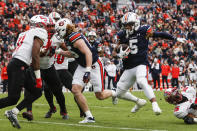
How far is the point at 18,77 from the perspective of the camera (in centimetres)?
602

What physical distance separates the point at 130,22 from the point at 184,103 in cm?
170

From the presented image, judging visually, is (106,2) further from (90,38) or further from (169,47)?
(90,38)

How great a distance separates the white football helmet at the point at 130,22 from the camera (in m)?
7.33

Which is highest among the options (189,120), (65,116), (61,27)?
(61,27)

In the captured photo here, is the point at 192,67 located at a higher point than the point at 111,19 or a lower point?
lower

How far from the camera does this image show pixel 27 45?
6227mm

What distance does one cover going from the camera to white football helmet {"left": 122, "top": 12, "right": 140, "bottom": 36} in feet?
24.1

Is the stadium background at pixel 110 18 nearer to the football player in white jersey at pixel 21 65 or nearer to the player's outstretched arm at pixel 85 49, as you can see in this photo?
the player's outstretched arm at pixel 85 49

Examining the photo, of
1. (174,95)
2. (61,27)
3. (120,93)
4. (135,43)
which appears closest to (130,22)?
(135,43)

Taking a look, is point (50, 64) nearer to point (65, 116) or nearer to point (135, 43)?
point (65, 116)

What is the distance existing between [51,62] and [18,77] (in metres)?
1.80

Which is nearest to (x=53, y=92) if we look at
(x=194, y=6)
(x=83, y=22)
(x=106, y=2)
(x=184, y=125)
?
(x=184, y=125)

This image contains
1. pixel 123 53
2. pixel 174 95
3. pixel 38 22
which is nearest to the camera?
pixel 38 22

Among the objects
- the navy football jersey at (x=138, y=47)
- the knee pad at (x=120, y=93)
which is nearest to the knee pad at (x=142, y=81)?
the navy football jersey at (x=138, y=47)
